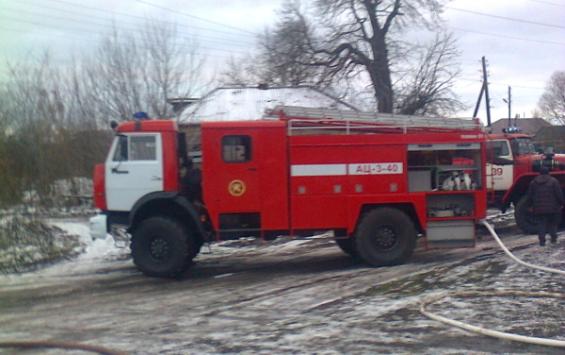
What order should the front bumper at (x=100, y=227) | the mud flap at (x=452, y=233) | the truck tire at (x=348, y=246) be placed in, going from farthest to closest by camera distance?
the truck tire at (x=348, y=246), the mud flap at (x=452, y=233), the front bumper at (x=100, y=227)

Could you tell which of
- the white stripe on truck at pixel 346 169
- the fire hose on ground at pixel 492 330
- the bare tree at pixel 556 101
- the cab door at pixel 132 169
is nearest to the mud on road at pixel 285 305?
the fire hose on ground at pixel 492 330

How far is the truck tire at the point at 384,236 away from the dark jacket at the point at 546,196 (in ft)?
10.0

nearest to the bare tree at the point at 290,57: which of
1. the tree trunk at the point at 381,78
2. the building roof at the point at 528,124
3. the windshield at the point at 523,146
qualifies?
the tree trunk at the point at 381,78

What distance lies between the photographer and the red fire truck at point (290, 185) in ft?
42.7

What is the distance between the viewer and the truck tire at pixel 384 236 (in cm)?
1335

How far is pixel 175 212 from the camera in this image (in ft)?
43.6

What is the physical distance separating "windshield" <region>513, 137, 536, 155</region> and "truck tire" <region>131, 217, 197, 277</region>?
9.40 metres

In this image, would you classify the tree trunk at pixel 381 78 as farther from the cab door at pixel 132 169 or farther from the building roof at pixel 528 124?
the building roof at pixel 528 124

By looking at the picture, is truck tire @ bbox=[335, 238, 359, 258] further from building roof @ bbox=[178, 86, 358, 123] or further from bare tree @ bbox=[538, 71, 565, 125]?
bare tree @ bbox=[538, 71, 565, 125]

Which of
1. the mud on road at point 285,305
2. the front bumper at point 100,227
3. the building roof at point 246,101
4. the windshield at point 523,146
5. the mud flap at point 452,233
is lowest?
the mud on road at point 285,305

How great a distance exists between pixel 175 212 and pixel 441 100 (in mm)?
25748

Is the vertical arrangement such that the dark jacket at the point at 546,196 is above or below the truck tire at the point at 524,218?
above

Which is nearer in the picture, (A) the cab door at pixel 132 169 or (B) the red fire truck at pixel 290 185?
(B) the red fire truck at pixel 290 185

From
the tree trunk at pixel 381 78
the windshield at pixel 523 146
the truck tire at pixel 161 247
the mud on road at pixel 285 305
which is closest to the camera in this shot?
the mud on road at pixel 285 305
